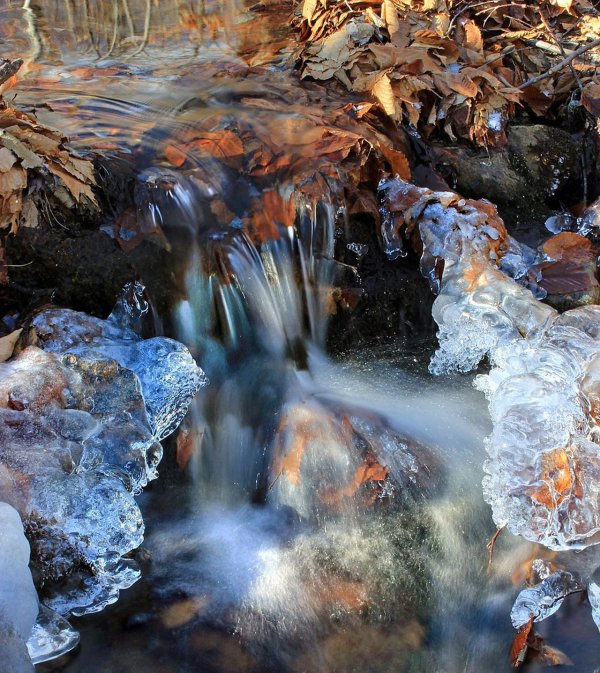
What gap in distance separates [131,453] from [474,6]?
11.7 feet

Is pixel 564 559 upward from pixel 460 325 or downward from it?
downward

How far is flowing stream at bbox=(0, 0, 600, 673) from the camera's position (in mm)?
2195

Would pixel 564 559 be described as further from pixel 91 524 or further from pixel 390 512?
pixel 91 524

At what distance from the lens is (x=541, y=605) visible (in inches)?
89.0

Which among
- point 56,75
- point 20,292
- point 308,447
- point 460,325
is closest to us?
point 308,447

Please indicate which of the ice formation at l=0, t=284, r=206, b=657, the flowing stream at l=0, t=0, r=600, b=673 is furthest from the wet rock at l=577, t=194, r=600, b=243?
the ice formation at l=0, t=284, r=206, b=657

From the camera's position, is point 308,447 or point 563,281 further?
point 563,281

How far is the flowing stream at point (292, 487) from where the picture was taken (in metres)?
2.20

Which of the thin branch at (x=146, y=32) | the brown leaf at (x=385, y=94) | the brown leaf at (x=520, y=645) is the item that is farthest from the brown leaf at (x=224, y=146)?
the brown leaf at (x=520, y=645)

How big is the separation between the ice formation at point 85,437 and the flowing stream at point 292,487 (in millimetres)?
123

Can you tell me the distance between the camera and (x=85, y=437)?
8.14ft

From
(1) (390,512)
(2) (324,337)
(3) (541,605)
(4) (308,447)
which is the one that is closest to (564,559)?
(3) (541,605)

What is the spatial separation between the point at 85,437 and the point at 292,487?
0.82 meters

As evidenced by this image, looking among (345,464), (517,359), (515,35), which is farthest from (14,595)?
(515,35)
